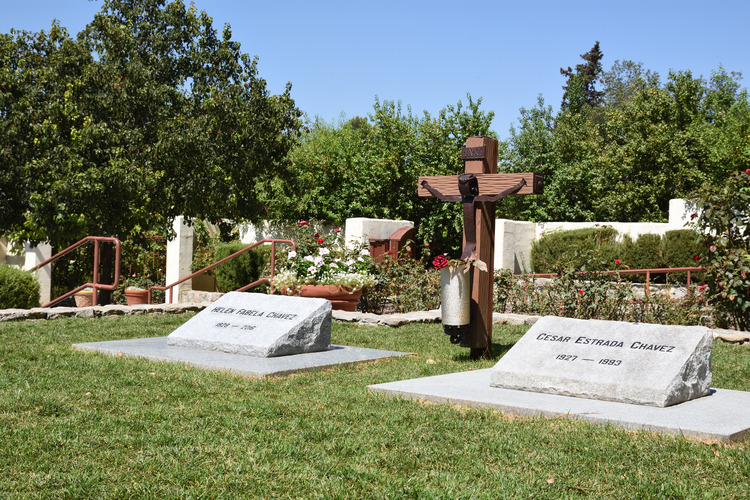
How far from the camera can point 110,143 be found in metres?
15.3

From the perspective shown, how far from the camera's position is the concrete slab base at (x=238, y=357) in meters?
6.85

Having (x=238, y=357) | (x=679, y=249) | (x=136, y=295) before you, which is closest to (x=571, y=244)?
(x=679, y=249)

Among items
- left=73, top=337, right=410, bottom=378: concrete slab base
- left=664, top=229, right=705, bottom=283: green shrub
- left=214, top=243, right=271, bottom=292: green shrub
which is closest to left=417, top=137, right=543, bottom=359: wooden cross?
left=73, top=337, right=410, bottom=378: concrete slab base

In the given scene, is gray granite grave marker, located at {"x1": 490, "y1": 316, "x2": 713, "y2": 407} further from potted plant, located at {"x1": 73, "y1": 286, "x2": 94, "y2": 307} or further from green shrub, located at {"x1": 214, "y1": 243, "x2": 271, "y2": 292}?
potted plant, located at {"x1": 73, "y1": 286, "x2": 94, "y2": 307}

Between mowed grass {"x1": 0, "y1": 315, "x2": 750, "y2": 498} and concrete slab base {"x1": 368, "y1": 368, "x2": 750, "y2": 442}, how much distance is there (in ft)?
0.45

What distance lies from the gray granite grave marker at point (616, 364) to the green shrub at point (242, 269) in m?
12.1

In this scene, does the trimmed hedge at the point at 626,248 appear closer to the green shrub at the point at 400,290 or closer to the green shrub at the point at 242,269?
the green shrub at the point at 400,290

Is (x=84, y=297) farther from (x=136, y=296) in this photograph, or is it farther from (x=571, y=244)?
(x=571, y=244)

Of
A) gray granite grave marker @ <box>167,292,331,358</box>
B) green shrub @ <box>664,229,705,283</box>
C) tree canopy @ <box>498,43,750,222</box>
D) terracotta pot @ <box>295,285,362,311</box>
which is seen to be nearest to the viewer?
gray granite grave marker @ <box>167,292,331,358</box>

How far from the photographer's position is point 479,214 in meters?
7.68

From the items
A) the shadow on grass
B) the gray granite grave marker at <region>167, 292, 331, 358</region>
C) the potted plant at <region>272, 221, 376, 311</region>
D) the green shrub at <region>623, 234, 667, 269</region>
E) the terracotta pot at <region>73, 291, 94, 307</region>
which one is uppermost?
the green shrub at <region>623, 234, 667, 269</region>

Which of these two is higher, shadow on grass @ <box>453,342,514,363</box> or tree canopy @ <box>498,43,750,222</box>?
tree canopy @ <box>498,43,750,222</box>

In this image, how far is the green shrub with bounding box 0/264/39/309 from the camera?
41.4ft

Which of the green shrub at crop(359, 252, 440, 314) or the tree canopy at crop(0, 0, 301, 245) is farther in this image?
the tree canopy at crop(0, 0, 301, 245)
